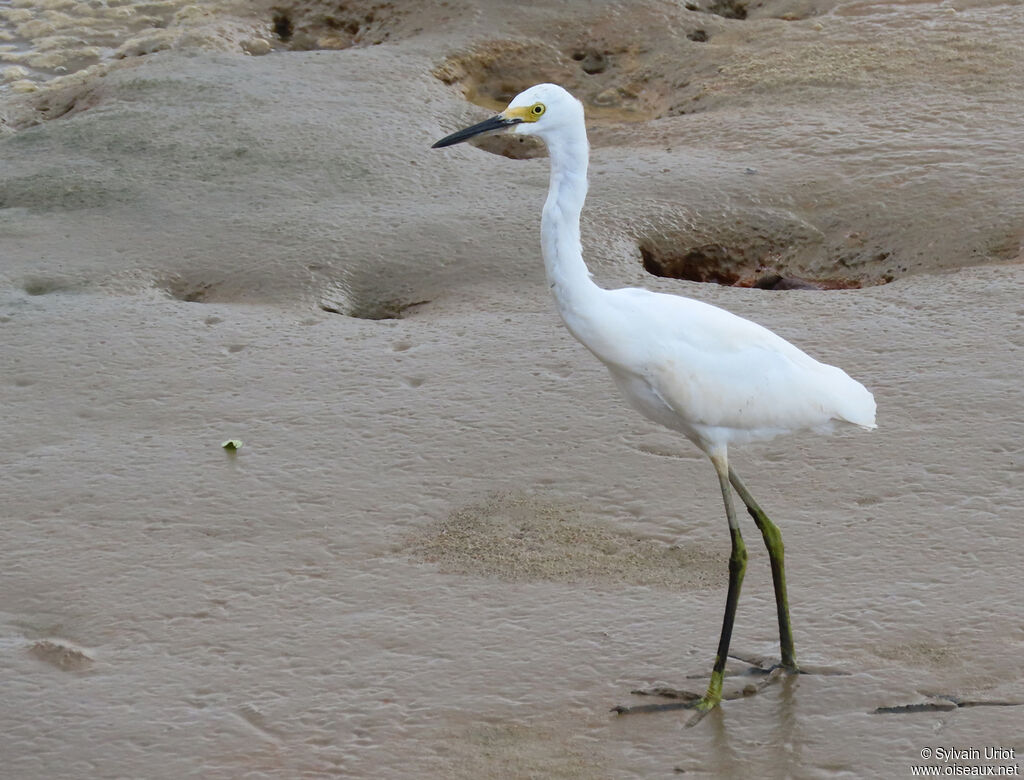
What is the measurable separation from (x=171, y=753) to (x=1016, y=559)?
2.29 metres

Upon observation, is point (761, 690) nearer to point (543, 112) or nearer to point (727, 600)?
point (727, 600)

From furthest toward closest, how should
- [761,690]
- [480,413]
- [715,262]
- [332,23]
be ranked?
1. [332,23]
2. [715,262]
3. [480,413]
4. [761,690]

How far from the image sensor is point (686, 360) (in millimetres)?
3266

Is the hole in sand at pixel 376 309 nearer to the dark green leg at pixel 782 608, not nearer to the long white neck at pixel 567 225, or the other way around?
the long white neck at pixel 567 225

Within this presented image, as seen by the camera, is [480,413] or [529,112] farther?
[480,413]

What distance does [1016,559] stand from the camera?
364 centimetres

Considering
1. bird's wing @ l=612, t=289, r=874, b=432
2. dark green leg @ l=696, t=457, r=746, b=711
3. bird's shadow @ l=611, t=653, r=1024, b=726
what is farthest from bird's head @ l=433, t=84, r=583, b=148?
bird's shadow @ l=611, t=653, r=1024, b=726

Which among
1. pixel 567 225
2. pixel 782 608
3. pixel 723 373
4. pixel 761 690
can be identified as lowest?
pixel 761 690

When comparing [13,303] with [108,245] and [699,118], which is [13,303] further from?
[699,118]

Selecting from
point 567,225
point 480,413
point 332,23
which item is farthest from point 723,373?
A: point 332,23

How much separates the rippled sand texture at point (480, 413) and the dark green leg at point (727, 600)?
0.21 feet

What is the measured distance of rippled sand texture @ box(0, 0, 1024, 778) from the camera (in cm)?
316

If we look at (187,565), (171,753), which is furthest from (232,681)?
(187,565)

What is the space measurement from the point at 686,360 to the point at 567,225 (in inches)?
Result: 17.5
